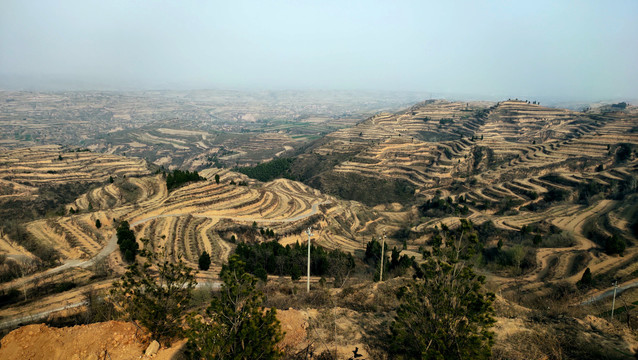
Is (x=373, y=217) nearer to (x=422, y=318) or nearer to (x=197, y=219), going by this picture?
(x=197, y=219)

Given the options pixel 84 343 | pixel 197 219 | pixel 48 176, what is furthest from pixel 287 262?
pixel 48 176

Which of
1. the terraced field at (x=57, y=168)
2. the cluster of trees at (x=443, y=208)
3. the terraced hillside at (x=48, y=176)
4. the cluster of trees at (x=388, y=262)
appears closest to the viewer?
the cluster of trees at (x=388, y=262)

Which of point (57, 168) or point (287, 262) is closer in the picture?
point (287, 262)

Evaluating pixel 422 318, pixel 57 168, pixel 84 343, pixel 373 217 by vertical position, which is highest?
pixel 422 318

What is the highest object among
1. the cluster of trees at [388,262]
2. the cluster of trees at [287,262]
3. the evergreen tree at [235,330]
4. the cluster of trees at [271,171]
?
the evergreen tree at [235,330]

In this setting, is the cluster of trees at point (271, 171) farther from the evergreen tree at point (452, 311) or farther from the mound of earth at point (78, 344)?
the evergreen tree at point (452, 311)

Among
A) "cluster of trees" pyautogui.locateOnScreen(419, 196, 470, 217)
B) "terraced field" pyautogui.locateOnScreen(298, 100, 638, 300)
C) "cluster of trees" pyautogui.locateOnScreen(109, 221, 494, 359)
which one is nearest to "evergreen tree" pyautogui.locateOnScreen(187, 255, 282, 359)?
"cluster of trees" pyautogui.locateOnScreen(109, 221, 494, 359)

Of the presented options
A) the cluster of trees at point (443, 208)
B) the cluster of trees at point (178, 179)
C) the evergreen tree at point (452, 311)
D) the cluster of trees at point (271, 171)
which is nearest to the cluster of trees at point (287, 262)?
the evergreen tree at point (452, 311)

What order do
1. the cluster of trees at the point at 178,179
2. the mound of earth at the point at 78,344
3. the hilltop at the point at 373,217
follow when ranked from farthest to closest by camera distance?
the cluster of trees at the point at 178,179, the hilltop at the point at 373,217, the mound of earth at the point at 78,344
